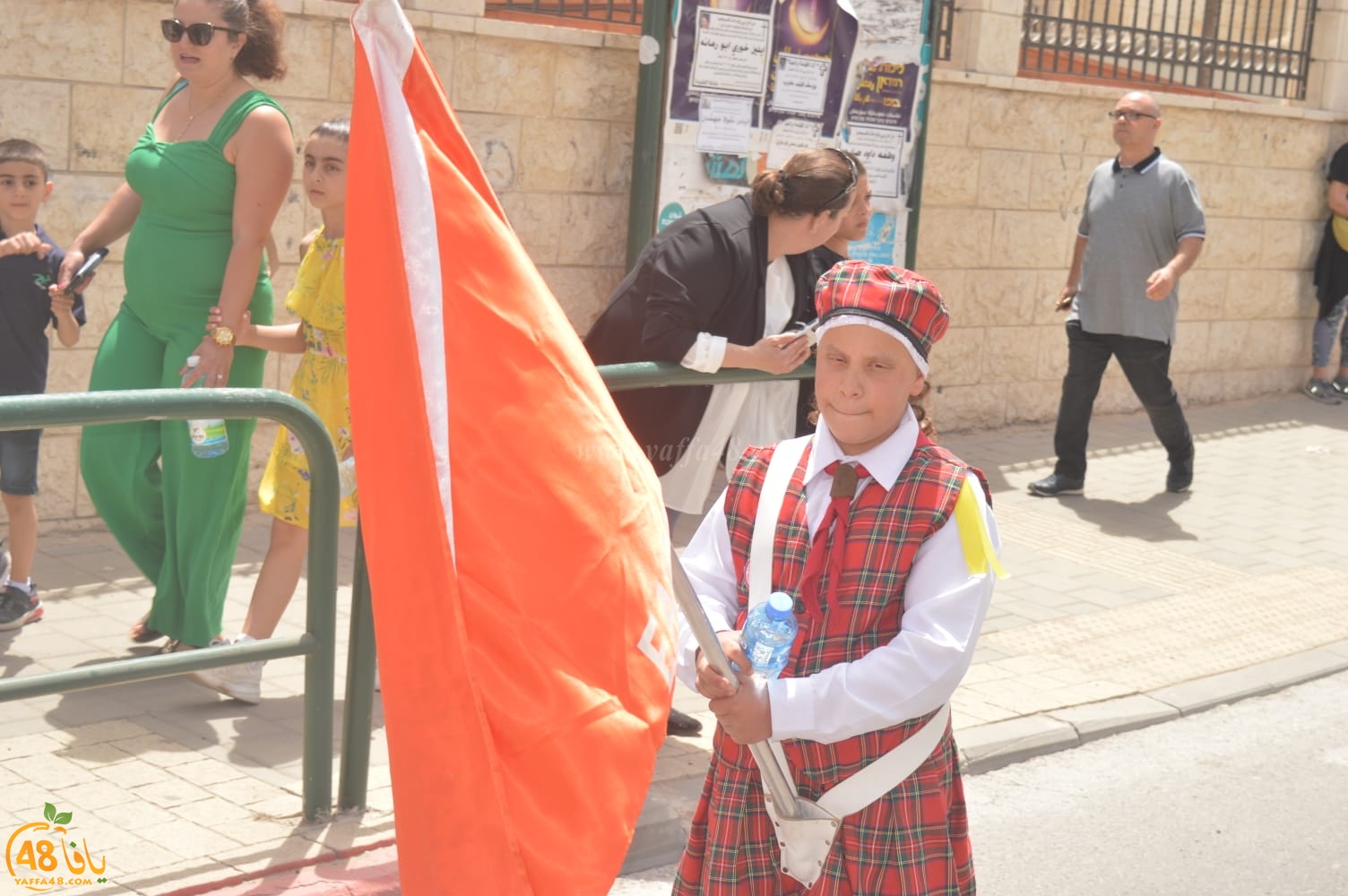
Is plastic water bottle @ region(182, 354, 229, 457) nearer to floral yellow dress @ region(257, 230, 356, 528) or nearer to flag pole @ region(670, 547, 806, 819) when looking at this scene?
floral yellow dress @ region(257, 230, 356, 528)

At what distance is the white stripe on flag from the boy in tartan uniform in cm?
71

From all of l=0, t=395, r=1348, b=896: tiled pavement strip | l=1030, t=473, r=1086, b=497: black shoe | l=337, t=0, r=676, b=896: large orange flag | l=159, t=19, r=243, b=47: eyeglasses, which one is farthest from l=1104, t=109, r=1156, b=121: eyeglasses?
l=337, t=0, r=676, b=896: large orange flag

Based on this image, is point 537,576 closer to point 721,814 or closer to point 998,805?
point 721,814

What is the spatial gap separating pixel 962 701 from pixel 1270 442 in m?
6.32

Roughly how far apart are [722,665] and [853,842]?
1.50 feet

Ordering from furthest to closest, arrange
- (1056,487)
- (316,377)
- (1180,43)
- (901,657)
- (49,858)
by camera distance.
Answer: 1. (1180,43)
2. (1056,487)
3. (316,377)
4. (49,858)
5. (901,657)

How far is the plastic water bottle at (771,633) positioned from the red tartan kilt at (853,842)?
0.29 m

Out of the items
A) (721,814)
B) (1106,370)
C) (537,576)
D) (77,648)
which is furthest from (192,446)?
(1106,370)

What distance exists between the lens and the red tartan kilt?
9.24 feet

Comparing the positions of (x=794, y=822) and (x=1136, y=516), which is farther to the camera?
(x=1136, y=516)

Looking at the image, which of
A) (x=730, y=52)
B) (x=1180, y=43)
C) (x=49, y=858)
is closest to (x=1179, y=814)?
(x=49, y=858)

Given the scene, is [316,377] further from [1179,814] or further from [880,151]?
[880,151]

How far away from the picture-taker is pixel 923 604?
2746 mm

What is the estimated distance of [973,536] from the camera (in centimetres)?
280
